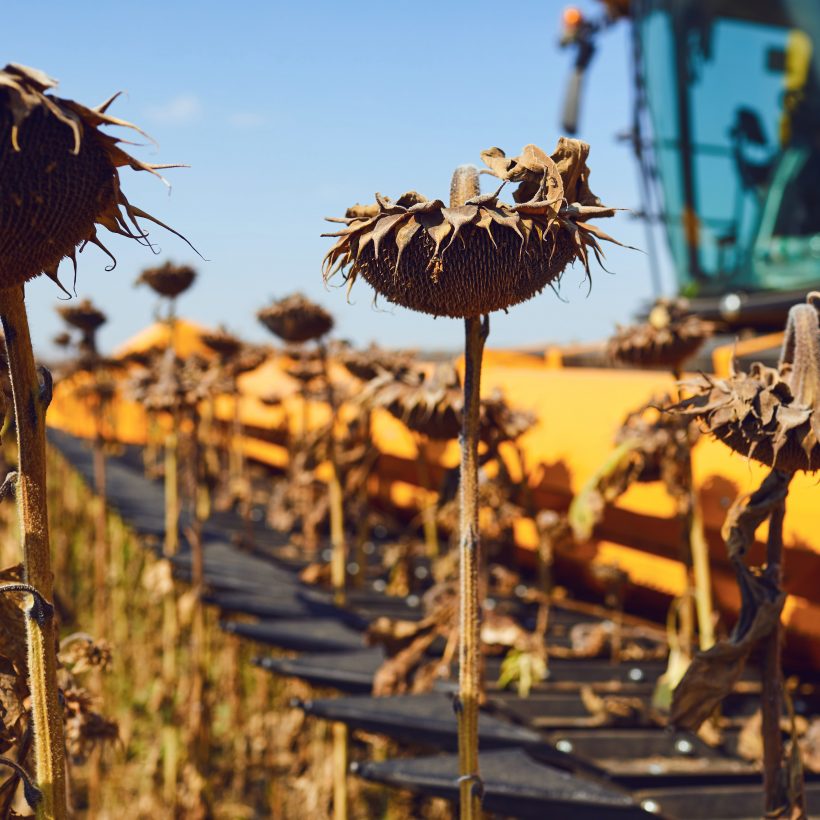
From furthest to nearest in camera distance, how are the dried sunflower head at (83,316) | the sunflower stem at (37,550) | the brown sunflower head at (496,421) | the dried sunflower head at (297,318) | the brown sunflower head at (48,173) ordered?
1. the dried sunflower head at (83,316)
2. the dried sunflower head at (297,318)
3. the brown sunflower head at (496,421)
4. the sunflower stem at (37,550)
5. the brown sunflower head at (48,173)

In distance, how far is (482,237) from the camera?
4.50ft

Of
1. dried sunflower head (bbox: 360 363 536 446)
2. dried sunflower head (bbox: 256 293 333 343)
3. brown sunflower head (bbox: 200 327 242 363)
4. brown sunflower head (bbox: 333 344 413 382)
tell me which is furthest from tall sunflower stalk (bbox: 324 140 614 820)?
brown sunflower head (bbox: 200 327 242 363)

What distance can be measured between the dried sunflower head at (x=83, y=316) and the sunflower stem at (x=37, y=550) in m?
4.01

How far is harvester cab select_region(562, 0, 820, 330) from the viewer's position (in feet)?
18.2

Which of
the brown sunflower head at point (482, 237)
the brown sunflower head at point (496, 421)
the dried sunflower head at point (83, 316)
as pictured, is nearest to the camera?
the brown sunflower head at point (482, 237)

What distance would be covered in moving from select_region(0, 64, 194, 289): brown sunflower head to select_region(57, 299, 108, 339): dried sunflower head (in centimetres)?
410

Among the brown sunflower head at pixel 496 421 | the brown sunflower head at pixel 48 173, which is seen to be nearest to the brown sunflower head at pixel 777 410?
the brown sunflower head at pixel 48 173

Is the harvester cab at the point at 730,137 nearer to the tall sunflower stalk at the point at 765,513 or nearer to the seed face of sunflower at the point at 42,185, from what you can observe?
the tall sunflower stalk at the point at 765,513

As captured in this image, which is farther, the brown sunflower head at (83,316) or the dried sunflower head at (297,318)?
the brown sunflower head at (83,316)

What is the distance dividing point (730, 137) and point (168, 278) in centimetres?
361

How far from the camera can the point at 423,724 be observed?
2.44 meters

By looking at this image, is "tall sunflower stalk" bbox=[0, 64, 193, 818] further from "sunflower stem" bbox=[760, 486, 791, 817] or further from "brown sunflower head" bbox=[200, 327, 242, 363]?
"brown sunflower head" bbox=[200, 327, 242, 363]

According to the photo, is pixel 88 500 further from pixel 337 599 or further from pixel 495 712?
pixel 495 712

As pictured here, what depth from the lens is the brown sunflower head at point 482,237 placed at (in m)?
1.34
